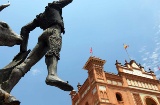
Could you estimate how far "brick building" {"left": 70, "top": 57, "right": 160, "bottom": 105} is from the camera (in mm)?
27703

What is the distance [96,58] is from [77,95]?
5198 mm

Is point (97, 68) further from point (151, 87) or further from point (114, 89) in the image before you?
point (151, 87)

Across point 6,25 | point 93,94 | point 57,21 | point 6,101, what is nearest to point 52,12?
point 57,21

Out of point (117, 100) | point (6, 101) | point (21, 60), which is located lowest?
point (6, 101)

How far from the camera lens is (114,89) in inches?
1134

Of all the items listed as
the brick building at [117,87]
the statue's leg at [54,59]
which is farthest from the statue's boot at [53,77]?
the brick building at [117,87]

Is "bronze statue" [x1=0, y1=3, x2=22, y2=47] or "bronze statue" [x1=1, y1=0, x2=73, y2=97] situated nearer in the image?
"bronze statue" [x1=1, y1=0, x2=73, y2=97]

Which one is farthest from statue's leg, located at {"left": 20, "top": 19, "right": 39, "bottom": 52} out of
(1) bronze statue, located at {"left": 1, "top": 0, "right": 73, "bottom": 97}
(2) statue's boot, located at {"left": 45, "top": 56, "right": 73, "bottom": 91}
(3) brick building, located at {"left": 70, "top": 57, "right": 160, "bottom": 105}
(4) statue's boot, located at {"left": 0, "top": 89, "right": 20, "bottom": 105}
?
(3) brick building, located at {"left": 70, "top": 57, "right": 160, "bottom": 105}

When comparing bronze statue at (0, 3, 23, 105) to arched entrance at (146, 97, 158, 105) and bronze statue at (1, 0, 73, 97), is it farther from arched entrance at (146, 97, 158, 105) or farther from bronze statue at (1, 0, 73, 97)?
arched entrance at (146, 97, 158, 105)

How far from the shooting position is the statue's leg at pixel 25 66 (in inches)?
87.7

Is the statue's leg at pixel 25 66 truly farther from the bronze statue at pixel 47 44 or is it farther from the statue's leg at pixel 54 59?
the statue's leg at pixel 54 59

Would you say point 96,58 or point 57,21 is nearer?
point 57,21

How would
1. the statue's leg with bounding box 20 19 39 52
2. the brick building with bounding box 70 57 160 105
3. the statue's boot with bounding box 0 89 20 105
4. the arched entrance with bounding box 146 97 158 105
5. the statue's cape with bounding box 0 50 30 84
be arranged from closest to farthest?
the statue's boot with bounding box 0 89 20 105
the statue's cape with bounding box 0 50 30 84
the statue's leg with bounding box 20 19 39 52
the brick building with bounding box 70 57 160 105
the arched entrance with bounding box 146 97 158 105

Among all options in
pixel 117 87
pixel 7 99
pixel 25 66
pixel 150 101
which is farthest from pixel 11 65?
pixel 150 101
